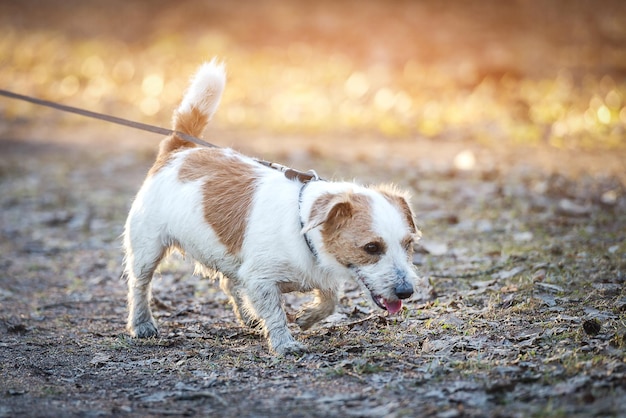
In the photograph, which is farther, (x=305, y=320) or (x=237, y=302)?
(x=237, y=302)

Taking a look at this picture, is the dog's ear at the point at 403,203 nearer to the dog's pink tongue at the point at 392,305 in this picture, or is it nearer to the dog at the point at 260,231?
the dog at the point at 260,231

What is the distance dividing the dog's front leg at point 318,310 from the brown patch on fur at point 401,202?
2.33 ft

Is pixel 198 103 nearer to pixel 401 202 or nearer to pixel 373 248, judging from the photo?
pixel 401 202

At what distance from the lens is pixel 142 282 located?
543 centimetres

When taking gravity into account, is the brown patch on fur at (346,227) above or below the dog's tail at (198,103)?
below

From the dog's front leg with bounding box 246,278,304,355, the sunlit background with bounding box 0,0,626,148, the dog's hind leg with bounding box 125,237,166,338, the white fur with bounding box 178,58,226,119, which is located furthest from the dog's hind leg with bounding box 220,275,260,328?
the sunlit background with bounding box 0,0,626,148

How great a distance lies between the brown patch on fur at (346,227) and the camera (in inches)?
175

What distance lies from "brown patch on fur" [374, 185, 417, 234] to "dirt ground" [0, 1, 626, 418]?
2.31 ft

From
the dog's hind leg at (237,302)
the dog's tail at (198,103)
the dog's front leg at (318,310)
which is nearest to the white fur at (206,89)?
the dog's tail at (198,103)

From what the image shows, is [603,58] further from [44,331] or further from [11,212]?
[44,331]

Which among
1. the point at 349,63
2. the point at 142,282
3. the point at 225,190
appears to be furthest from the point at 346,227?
the point at 349,63

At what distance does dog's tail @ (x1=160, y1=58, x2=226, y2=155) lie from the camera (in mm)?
5605

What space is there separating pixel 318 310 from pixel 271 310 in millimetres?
453

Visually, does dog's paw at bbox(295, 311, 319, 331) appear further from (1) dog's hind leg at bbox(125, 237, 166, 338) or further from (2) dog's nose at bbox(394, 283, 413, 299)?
(1) dog's hind leg at bbox(125, 237, 166, 338)
